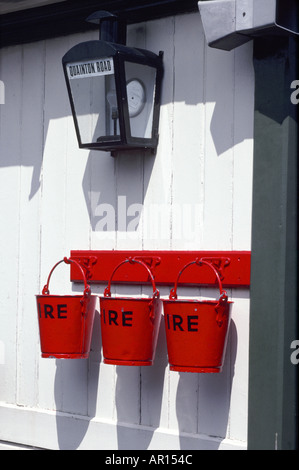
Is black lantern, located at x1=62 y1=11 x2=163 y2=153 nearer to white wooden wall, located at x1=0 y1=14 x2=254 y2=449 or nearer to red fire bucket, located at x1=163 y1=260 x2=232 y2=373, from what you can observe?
white wooden wall, located at x1=0 y1=14 x2=254 y2=449

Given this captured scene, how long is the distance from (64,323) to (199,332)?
677 mm

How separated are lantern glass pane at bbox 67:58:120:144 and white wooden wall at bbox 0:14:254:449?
0.71 ft

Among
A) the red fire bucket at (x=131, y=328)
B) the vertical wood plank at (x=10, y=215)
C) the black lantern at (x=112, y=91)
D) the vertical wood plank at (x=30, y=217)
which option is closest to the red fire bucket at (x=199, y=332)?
the red fire bucket at (x=131, y=328)

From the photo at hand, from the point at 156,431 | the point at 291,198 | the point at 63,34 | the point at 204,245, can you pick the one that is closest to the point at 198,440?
the point at 156,431

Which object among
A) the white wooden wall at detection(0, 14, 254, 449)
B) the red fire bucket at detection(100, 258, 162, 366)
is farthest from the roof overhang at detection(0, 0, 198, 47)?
the red fire bucket at detection(100, 258, 162, 366)

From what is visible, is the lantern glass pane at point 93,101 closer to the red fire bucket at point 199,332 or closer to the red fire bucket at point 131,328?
the red fire bucket at point 131,328

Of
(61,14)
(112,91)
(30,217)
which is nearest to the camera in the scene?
(112,91)

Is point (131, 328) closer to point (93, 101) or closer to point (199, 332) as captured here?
point (199, 332)

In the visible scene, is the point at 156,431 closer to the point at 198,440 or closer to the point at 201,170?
the point at 198,440

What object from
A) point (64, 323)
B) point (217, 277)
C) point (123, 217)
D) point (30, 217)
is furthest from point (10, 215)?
point (217, 277)

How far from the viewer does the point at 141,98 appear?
3711 millimetres

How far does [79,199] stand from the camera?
4059 mm

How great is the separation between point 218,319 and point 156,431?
701mm

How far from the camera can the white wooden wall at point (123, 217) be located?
3.53m
